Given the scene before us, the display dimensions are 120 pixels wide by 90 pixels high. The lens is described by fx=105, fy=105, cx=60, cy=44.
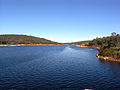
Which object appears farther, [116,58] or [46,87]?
[116,58]

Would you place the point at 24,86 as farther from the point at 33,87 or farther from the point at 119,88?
the point at 119,88

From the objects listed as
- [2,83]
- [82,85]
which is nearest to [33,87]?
[2,83]

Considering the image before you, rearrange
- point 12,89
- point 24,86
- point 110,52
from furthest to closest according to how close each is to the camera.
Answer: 1. point 110,52
2. point 24,86
3. point 12,89

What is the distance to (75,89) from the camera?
93.2 feet

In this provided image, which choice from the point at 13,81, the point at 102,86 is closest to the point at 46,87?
the point at 13,81

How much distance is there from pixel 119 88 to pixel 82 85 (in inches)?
402

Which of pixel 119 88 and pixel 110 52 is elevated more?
pixel 110 52

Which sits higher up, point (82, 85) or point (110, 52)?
point (110, 52)

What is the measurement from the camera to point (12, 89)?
92.0 feet

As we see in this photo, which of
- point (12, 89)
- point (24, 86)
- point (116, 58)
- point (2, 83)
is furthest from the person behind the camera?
point (116, 58)

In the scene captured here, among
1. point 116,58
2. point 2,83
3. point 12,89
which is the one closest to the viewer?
point 12,89

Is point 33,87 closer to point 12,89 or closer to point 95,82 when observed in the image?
point 12,89

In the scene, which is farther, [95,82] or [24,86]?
[95,82]

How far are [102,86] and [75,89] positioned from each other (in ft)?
27.9
